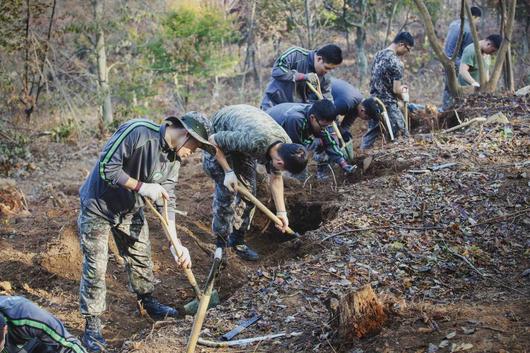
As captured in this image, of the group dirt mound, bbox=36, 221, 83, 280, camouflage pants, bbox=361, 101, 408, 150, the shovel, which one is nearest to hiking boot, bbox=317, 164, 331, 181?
camouflage pants, bbox=361, 101, 408, 150

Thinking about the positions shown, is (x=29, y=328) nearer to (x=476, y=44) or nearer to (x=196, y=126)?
(x=196, y=126)

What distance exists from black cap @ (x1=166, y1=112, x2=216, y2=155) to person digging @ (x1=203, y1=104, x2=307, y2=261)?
0.42m

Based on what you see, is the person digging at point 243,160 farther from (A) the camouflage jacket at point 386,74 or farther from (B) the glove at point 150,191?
(A) the camouflage jacket at point 386,74

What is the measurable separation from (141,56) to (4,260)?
39.5ft

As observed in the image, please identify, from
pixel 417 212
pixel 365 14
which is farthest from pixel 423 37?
pixel 417 212

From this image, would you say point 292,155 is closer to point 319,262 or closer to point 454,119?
point 319,262

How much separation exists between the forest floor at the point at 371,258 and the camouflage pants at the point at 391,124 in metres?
0.49

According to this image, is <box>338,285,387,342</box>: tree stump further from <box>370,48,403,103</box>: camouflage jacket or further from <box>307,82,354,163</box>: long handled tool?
<box>370,48,403,103</box>: camouflage jacket

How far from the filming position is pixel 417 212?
212 inches

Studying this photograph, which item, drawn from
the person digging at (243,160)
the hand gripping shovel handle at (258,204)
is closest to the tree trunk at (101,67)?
the person digging at (243,160)

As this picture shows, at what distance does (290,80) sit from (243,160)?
1863mm

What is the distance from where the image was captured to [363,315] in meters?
3.29

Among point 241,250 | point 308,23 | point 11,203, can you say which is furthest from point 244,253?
point 308,23

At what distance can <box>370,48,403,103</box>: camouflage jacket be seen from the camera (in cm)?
747
